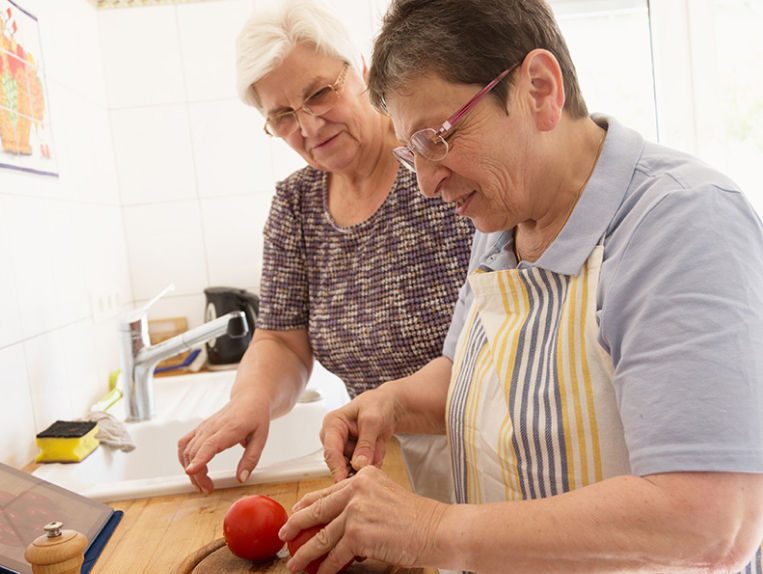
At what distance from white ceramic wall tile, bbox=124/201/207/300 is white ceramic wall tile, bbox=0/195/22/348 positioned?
94 centimetres

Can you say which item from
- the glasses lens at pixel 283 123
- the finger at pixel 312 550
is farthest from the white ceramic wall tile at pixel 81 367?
the finger at pixel 312 550

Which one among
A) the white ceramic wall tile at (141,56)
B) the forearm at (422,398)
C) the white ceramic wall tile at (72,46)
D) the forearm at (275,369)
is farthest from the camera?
the white ceramic wall tile at (141,56)

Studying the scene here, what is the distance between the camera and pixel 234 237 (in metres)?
2.46

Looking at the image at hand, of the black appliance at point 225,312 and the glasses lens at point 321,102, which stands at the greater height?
the glasses lens at point 321,102

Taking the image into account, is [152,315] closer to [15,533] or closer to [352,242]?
[352,242]

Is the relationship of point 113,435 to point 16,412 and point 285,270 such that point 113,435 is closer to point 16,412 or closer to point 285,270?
point 16,412

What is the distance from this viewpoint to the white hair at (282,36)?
1.25 meters

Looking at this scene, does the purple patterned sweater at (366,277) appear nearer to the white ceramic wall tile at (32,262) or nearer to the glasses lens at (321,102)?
the glasses lens at (321,102)

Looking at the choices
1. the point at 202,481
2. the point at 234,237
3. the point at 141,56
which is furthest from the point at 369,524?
the point at 141,56

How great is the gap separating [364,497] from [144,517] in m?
0.56

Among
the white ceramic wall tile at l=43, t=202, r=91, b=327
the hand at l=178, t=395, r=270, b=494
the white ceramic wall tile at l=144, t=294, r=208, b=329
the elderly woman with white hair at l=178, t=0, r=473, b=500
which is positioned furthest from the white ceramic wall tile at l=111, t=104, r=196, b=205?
the hand at l=178, t=395, r=270, b=494

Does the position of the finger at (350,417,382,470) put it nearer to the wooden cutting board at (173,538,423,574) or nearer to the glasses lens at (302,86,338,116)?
the wooden cutting board at (173,538,423,574)

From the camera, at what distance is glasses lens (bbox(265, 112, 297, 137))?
1.32 m

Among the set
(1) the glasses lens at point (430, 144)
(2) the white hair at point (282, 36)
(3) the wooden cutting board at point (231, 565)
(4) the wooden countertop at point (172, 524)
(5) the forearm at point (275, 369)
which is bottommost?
(4) the wooden countertop at point (172, 524)
